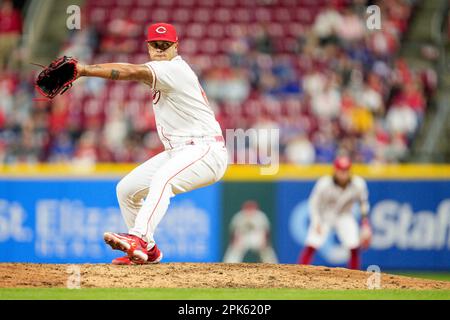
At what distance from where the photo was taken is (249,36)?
18844 millimetres

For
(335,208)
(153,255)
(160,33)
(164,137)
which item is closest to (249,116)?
(335,208)

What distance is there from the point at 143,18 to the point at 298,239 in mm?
6177

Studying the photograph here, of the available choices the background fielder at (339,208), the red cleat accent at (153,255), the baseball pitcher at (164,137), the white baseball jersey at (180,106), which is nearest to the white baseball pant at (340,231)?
the background fielder at (339,208)

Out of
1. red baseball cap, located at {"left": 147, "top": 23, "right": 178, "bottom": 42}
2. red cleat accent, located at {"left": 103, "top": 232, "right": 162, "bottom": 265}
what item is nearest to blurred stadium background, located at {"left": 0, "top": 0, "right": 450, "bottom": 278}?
red cleat accent, located at {"left": 103, "top": 232, "right": 162, "bottom": 265}

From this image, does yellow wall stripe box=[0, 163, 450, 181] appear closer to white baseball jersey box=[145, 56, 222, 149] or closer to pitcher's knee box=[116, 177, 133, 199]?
pitcher's knee box=[116, 177, 133, 199]

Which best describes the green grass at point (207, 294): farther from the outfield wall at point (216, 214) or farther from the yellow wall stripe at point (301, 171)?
the yellow wall stripe at point (301, 171)

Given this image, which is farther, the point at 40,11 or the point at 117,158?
the point at 40,11

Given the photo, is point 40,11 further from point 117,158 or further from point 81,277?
point 81,277

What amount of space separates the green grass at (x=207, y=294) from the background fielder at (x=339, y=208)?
196 inches

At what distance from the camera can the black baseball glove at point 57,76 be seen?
7727 mm

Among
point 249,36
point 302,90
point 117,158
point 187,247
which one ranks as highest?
point 249,36

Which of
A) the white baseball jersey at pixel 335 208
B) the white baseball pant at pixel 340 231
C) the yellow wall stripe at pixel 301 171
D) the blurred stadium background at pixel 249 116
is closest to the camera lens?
the white baseball pant at pixel 340 231

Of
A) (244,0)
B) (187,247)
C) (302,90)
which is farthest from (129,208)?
(244,0)
